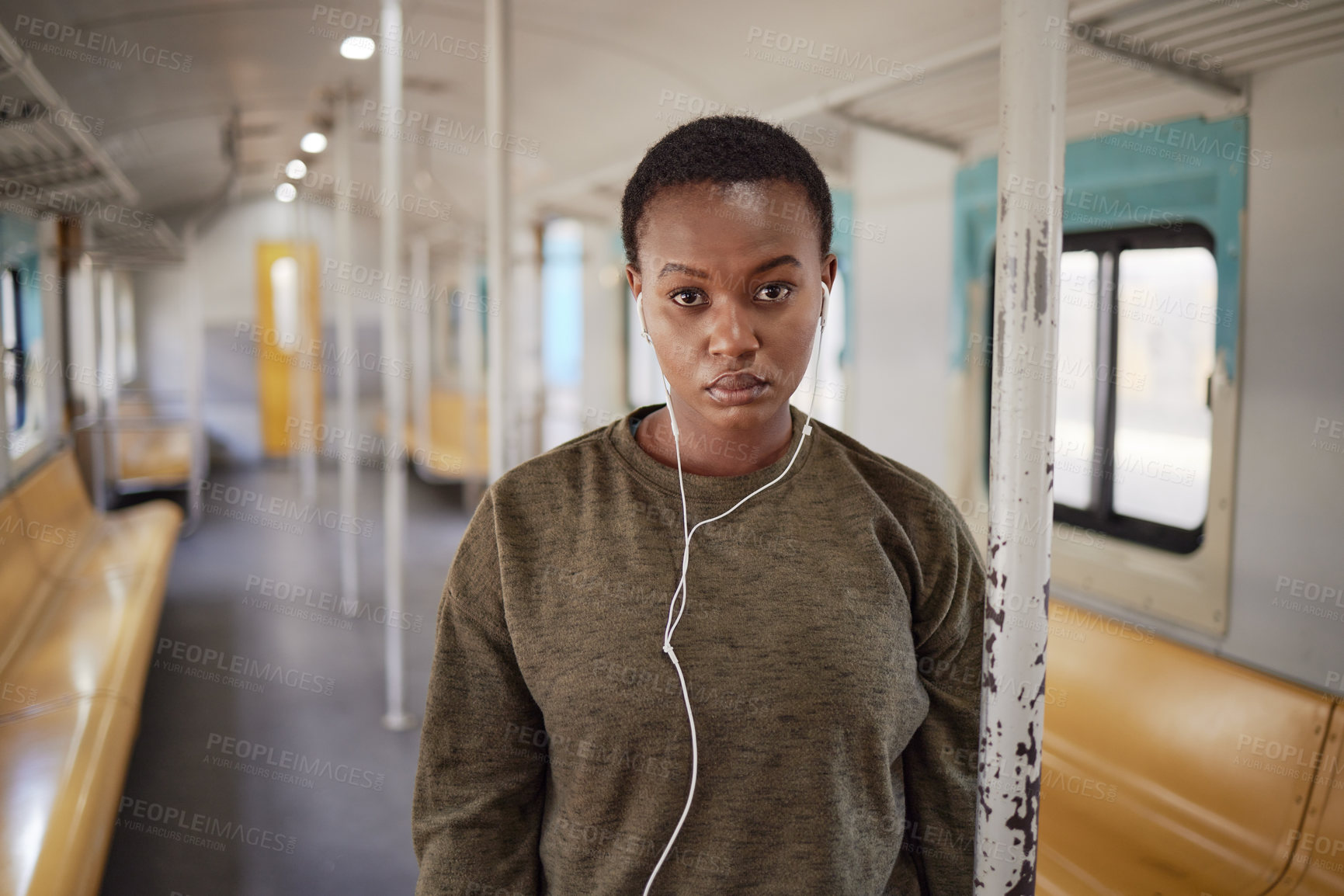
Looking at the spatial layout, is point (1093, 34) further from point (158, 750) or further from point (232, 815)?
point (158, 750)

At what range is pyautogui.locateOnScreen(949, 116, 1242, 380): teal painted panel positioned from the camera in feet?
10.3

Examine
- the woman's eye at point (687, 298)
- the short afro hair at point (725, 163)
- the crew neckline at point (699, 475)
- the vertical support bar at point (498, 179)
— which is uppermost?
the vertical support bar at point (498, 179)

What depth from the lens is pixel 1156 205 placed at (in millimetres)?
3545

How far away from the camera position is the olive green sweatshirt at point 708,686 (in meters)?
1.11

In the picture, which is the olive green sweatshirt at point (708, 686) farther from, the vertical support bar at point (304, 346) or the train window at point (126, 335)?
the train window at point (126, 335)

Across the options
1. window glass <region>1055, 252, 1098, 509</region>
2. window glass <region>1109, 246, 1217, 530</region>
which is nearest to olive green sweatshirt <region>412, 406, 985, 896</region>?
window glass <region>1109, 246, 1217, 530</region>

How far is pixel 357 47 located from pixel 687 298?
5.00 m

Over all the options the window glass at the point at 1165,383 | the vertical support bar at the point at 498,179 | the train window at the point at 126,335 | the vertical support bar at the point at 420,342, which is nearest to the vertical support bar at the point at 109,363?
the train window at the point at 126,335

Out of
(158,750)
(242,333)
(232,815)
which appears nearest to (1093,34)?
(232,815)

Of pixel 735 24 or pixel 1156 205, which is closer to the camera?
pixel 1156 205

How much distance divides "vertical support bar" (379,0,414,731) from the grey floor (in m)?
0.33

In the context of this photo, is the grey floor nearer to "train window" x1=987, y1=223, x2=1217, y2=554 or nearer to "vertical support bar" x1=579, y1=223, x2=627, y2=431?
"vertical support bar" x1=579, y1=223, x2=627, y2=431

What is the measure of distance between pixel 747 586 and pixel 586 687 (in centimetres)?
23

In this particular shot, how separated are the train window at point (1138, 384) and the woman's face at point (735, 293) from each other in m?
2.68
